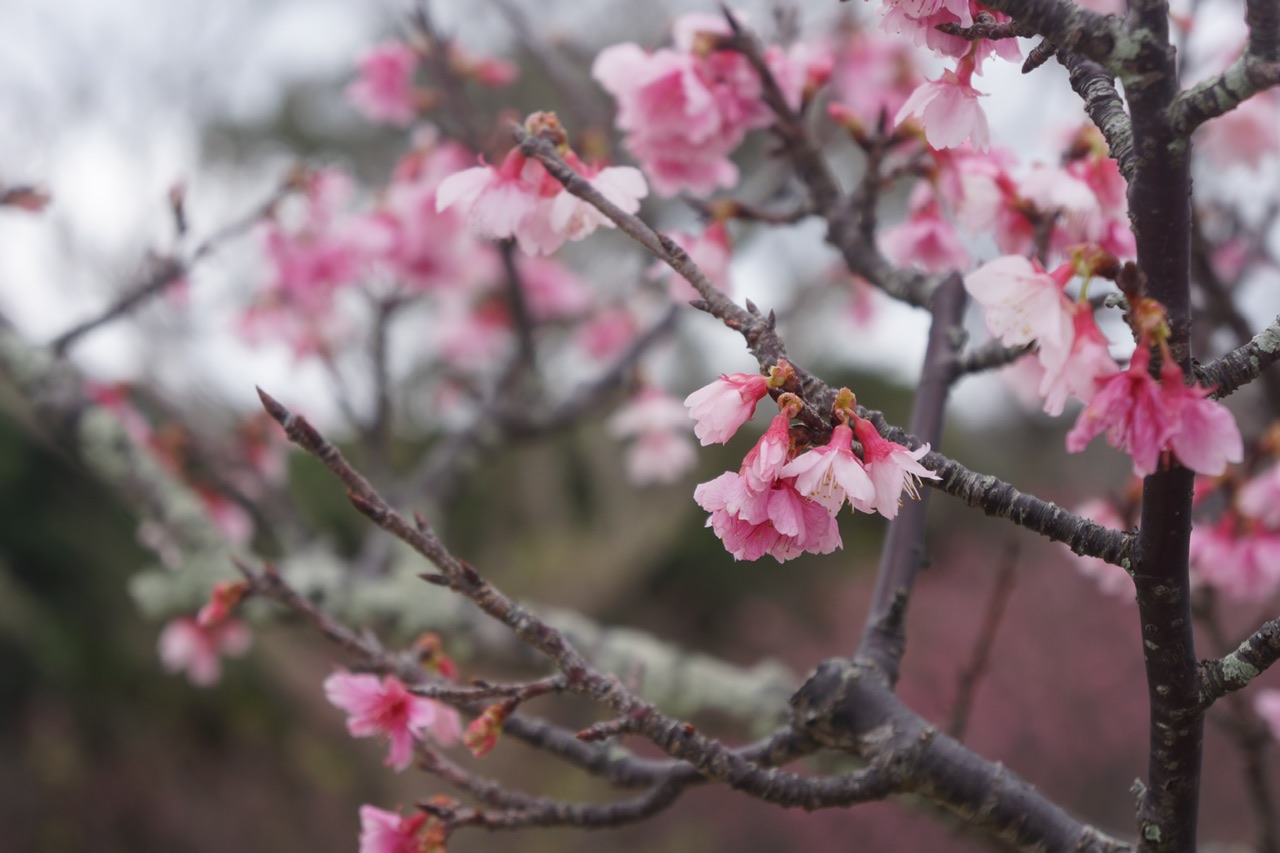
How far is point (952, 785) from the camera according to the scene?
0.86 metres

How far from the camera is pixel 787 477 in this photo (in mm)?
720

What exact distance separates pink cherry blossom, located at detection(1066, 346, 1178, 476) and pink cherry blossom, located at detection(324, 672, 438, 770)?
0.68m

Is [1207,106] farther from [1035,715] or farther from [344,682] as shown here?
[1035,715]

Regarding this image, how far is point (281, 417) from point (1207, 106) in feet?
2.31

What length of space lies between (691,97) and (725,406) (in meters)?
0.59

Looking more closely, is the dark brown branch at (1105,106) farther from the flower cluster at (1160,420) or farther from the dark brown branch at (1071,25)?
the flower cluster at (1160,420)

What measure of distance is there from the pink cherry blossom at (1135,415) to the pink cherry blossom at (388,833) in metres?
0.75

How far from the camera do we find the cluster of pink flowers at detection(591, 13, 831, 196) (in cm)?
119

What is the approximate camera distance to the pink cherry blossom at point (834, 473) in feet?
2.20

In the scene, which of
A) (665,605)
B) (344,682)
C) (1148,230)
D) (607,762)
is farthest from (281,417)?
(665,605)

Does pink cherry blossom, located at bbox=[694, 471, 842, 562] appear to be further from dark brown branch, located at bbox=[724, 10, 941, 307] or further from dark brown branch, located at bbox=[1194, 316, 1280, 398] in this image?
dark brown branch, located at bbox=[724, 10, 941, 307]

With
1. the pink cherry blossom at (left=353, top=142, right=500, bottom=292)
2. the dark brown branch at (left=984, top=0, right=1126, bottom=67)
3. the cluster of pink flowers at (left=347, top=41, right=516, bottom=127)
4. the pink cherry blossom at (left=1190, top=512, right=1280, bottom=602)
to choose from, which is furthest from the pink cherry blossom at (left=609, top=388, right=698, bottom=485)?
the dark brown branch at (left=984, top=0, right=1126, bottom=67)

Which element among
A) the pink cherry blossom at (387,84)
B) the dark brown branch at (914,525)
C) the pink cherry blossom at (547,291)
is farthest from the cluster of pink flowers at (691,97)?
the pink cherry blossom at (547,291)

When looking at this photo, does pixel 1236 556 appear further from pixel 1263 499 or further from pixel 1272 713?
pixel 1272 713
